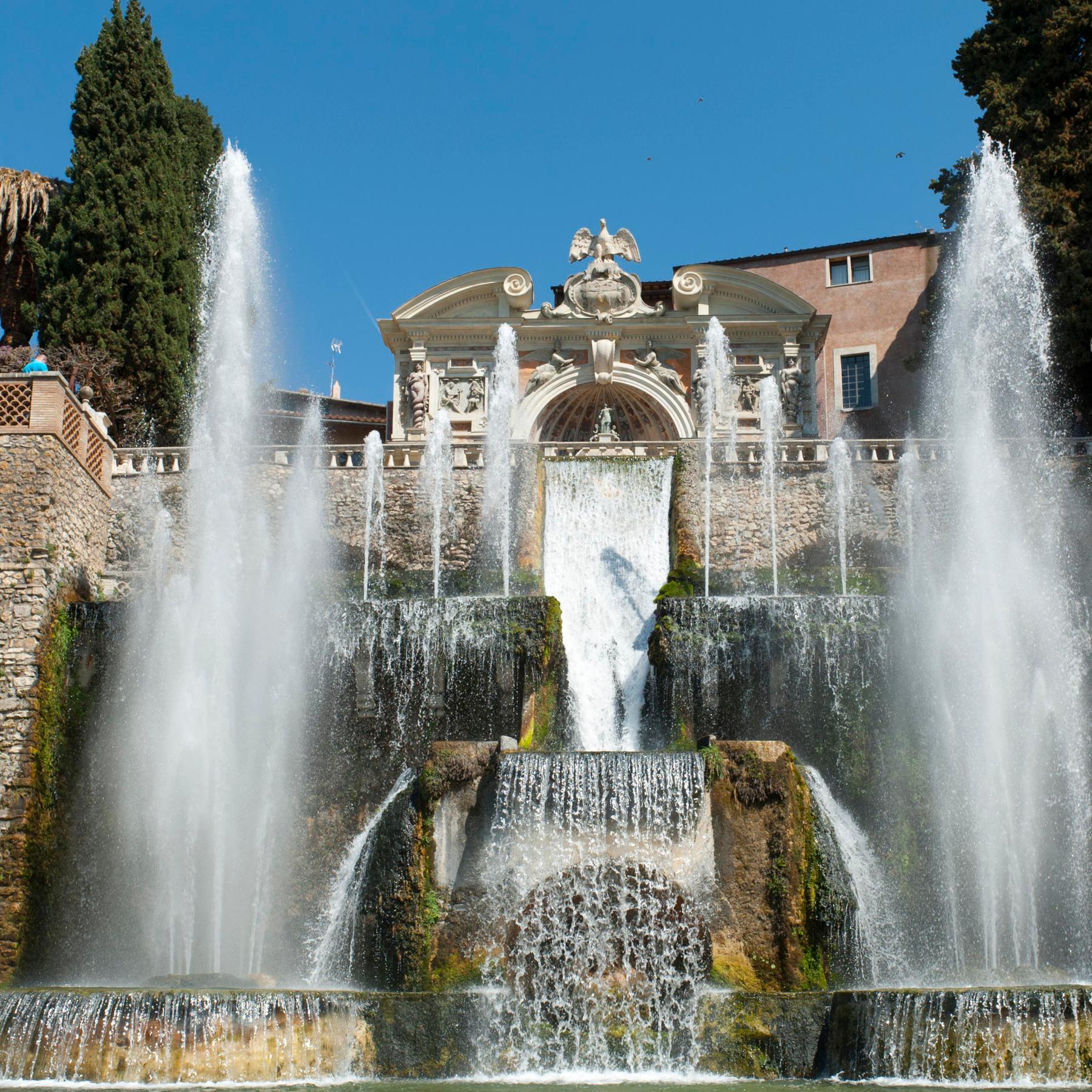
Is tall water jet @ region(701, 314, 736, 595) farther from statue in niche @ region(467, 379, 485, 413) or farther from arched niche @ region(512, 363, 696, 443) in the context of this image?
statue in niche @ region(467, 379, 485, 413)

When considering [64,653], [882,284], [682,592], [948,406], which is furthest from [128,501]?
[882,284]

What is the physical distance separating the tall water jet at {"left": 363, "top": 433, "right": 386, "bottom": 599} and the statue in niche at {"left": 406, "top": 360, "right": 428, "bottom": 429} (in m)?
5.30

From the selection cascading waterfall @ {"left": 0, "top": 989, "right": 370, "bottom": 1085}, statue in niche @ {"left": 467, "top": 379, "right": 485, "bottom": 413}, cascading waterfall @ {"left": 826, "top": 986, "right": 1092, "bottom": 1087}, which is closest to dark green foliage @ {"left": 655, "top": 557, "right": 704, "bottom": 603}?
statue in niche @ {"left": 467, "top": 379, "right": 485, "bottom": 413}

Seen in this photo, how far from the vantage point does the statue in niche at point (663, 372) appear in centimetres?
2775

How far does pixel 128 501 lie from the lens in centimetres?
2066

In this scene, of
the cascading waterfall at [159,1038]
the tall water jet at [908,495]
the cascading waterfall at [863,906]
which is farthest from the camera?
the tall water jet at [908,495]

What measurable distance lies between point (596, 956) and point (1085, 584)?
10594mm

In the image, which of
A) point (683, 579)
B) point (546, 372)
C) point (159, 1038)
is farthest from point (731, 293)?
point (159, 1038)

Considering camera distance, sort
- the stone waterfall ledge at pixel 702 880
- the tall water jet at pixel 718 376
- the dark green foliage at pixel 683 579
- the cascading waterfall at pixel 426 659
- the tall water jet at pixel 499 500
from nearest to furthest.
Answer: the stone waterfall ledge at pixel 702 880 → the cascading waterfall at pixel 426 659 → the dark green foliage at pixel 683 579 → the tall water jet at pixel 499 500 → the tall water jet at pixel 718 376

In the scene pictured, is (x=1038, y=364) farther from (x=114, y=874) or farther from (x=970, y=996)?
(x=114, y=874)

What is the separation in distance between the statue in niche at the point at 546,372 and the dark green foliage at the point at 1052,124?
315 inches

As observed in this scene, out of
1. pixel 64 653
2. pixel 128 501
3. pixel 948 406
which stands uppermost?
pixel 948 406

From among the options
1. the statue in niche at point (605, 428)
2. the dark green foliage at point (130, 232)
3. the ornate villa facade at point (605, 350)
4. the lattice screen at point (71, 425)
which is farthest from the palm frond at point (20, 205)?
the statue in niche at point (605, 428)

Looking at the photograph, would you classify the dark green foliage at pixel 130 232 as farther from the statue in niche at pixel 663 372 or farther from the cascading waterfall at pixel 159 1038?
the cascading waterfall at pixel 159 1038
